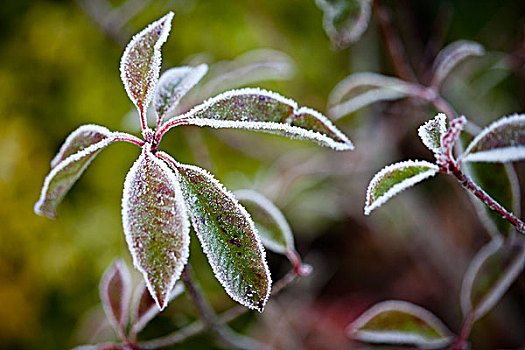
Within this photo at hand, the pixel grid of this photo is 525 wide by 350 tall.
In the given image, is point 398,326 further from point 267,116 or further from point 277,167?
point 277,167

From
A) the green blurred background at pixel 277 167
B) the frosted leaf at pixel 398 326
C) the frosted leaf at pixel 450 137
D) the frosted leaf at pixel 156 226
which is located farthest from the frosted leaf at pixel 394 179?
the green blurred background at pixel 277 167

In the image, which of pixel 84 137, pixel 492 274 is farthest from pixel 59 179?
pixel 492 274

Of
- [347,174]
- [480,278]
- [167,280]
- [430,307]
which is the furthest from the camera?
[430,307]

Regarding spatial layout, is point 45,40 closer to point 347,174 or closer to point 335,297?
point 347,174

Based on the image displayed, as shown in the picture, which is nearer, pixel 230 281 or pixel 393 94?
pixel 230 281

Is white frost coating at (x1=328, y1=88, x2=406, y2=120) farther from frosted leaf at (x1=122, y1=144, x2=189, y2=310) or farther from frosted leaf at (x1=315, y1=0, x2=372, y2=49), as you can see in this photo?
frosted leaf at (x1=122, y1=144, x2=189, y2=310)

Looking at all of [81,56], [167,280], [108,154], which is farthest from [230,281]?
[81,56]

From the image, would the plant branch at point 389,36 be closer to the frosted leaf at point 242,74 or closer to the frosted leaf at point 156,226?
the frosted leaf at point 242,74

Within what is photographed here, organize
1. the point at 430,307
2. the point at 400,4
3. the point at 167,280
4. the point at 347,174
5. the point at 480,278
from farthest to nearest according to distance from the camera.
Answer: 1. the point at 430,307
2. the point at 347,174
3. the point at 400,4
4. the point at 480,278
5. the point at 167,280
